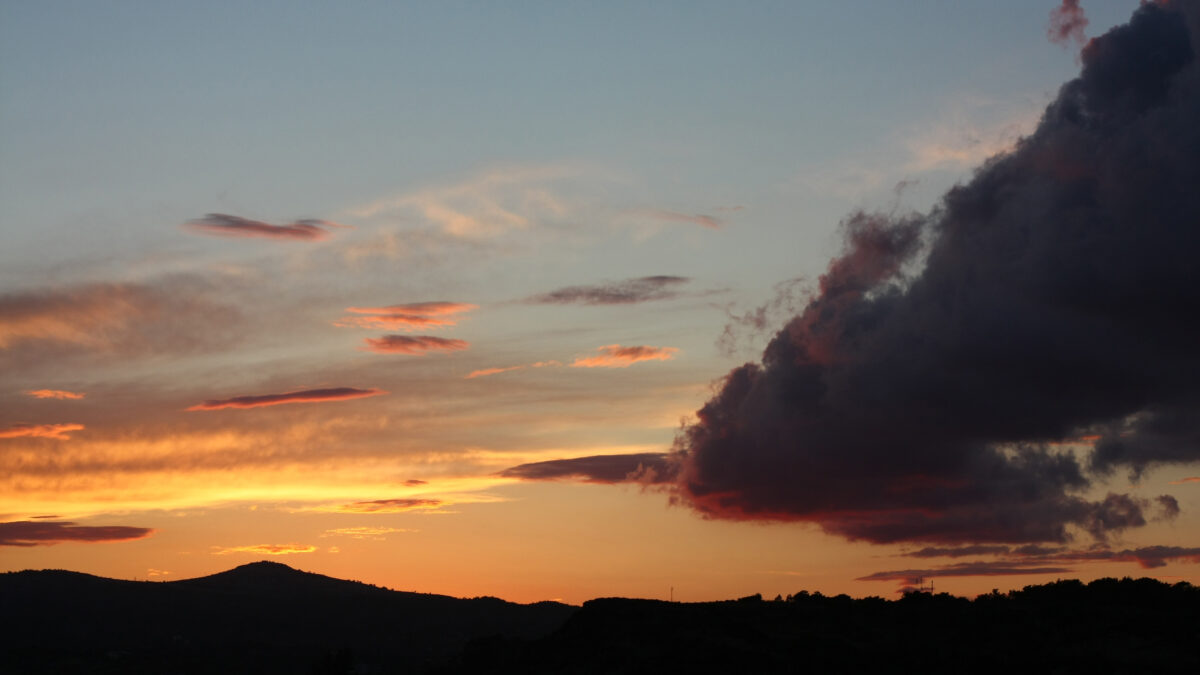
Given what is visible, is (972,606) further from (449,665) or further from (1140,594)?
(449,665)

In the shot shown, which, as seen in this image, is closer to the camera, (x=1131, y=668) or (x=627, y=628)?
(x=1131, y=668)

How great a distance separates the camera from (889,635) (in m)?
117

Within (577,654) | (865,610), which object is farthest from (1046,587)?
(577,654)

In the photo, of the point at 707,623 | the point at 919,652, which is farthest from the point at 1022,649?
the point at 707,623

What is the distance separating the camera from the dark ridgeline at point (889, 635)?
99.8m

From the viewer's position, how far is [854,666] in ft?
344

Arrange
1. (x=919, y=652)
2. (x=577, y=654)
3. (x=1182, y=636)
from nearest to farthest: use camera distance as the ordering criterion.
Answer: (x=1182, y=636) → (x=919, y=652) → (x=577, y=654)

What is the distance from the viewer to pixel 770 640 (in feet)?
372

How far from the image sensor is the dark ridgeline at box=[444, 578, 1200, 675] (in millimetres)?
99750

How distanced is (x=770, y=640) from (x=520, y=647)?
36027mm

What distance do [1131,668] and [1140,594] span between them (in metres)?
27.4

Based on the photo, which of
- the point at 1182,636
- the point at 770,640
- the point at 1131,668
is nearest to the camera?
the point at 1131,668

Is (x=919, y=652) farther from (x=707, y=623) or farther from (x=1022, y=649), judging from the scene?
(x=707, y=623)

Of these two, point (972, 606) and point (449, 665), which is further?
point (449, 665)
